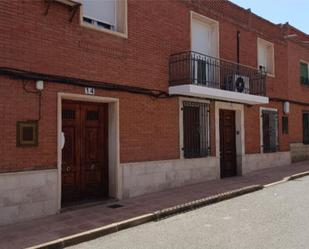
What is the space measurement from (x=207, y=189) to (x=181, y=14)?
16.9 feet

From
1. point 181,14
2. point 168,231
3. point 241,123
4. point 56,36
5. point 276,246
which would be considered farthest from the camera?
point 241,123

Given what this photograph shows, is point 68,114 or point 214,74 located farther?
point 214,74

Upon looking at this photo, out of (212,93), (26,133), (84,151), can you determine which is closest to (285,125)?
(212,93)

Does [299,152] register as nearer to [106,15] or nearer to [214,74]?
[214,74]

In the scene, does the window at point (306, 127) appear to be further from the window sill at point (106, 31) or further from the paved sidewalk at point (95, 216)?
the window sill at point (106, 31)

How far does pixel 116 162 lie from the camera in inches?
379

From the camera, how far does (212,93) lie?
11.8 meters

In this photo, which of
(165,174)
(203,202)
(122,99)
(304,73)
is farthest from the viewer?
(304,73)

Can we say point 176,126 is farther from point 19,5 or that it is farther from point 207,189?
point 19,5

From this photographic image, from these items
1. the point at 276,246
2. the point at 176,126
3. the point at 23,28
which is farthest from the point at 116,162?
the point at 276,246

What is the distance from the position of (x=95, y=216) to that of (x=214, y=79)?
22.2 ft

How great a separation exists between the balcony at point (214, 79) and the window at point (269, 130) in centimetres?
151

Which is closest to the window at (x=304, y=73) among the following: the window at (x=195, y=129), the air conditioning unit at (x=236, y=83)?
the air conditioning unit at (x=236, y=83)

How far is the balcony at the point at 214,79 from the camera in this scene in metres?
11.4
